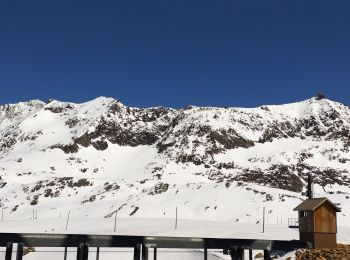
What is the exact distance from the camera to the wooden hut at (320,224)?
38.7 metres

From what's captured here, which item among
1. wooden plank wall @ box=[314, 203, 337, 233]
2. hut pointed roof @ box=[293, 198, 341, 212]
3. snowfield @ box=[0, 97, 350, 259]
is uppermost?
snowfield @ box=[0, 97, 350, 259]

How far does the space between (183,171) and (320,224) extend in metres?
111

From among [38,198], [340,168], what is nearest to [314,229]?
[38,198]

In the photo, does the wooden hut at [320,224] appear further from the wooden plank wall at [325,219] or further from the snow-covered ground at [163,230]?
the snow-covered ground at [163,230]

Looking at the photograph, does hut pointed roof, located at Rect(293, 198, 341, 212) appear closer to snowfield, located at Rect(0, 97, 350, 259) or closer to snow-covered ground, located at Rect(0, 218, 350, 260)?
snow-covered ground, located at Rect(0, 218, 350, 260)

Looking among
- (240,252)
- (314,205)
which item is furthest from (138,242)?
(314,205)

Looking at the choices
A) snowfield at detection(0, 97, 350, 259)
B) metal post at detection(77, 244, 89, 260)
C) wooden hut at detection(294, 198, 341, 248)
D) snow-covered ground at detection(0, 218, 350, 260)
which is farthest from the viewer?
snowfield at detection(0, 97, 350, 259)

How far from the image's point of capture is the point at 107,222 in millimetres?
77250

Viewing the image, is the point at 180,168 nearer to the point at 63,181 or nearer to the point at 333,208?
the point at 63,181

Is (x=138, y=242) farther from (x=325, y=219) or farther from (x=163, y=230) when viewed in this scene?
(x=163, y=230)

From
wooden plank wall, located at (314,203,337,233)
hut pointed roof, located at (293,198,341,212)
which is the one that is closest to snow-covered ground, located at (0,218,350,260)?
hut pointed roof, located at (293,198,341,212)

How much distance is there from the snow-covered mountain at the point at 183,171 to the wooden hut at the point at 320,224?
3959cm

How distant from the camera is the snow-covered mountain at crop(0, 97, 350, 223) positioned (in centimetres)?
9300

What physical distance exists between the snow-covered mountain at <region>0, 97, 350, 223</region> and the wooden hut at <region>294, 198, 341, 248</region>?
39.6 m
